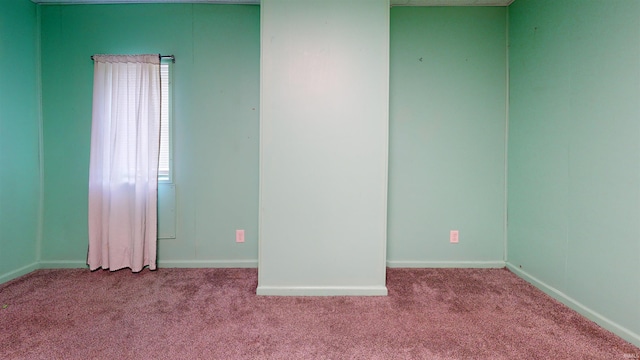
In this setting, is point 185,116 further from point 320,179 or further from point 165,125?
point 320,179

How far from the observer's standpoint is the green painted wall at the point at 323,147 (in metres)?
2.01

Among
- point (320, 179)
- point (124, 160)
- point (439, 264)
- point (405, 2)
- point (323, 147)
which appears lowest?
point (439, 264)

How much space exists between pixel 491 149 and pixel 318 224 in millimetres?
1837

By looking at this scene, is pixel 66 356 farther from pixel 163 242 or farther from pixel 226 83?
pixel 226 83

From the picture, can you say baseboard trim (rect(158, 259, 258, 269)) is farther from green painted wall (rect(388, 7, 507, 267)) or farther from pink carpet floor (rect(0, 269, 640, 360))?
green painted wall (rect(388, 7, 507, 267))

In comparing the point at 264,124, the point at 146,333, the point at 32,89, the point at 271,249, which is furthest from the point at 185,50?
the point at 146,333

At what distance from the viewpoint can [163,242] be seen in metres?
2.54

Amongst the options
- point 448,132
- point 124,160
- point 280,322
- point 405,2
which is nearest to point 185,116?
point 124,160

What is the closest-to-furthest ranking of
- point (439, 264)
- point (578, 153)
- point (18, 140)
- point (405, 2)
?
1. point (578, 153)
2. point (18, 140)
3. point (405, 2)
4. point (439, 264)

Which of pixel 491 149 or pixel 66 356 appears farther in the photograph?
pixel 491 149

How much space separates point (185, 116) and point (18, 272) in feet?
6.61

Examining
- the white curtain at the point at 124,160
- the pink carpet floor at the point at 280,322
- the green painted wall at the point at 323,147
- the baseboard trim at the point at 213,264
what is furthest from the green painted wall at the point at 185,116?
the green painted wall at the point at 323,147

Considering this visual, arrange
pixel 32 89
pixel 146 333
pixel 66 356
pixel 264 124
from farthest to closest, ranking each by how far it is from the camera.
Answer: pixel 32 89
pixel 264 124
pixel 146 333
pixel 66 356

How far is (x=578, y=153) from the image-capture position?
73.0 inches
